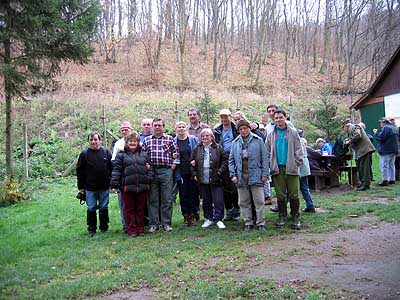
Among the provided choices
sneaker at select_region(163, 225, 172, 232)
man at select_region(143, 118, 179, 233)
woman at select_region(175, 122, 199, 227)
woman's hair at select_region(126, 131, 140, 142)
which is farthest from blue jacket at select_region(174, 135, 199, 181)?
sneaker at select_region(163, 225, 172, 232)

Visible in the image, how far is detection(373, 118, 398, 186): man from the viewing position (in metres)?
11.1

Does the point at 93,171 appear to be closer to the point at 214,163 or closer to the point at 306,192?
the point at 214,163

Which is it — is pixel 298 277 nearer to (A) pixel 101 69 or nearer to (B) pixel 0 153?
(B) pixel 0 153

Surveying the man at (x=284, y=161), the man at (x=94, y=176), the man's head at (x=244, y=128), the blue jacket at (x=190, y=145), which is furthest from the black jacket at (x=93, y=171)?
the man at (x=284, y=161)

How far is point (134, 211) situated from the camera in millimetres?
7125

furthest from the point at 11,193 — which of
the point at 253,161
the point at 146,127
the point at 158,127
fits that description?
the point at 253,161

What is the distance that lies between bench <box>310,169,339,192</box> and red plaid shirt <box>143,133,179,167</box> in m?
4.65

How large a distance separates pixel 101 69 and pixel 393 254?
1202 inches

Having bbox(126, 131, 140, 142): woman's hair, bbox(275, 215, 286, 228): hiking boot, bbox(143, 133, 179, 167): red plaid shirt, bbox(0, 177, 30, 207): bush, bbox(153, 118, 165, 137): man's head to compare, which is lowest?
bbox(275, 215, 286, 228): hiking boot

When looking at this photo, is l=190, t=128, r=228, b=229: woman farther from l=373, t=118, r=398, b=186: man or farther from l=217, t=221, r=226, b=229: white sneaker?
l=373, t=118, r=398, b=186: man

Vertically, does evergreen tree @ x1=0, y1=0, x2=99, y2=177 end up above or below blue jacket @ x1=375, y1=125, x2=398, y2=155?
above

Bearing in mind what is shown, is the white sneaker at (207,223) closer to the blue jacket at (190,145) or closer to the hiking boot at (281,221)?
the blue jacket at (190,145)

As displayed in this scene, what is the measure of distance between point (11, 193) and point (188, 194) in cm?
643

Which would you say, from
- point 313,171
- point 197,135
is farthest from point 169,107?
point 197,135
